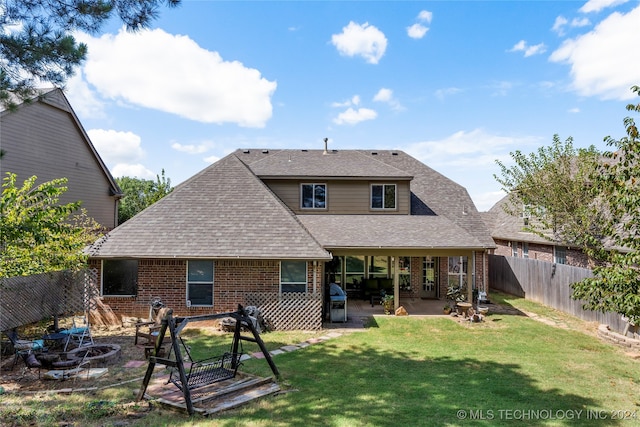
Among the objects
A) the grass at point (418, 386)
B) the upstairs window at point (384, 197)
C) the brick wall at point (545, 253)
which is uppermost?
the upstairs window at point (384, 197)

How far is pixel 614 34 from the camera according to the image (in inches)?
355

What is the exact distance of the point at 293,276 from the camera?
44.5ft

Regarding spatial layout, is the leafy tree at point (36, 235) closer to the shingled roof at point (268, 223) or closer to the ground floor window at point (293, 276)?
the shingled roof at point (268, 223)

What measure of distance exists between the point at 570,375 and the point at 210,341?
9922mm

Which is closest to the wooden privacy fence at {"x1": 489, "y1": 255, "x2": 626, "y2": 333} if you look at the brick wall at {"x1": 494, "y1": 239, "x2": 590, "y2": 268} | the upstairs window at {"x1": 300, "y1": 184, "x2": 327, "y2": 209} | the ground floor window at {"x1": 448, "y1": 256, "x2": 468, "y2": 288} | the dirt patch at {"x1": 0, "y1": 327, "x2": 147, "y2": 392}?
the brick wall at {"x1": 494, "y1": 239, "x2": 590, "y2": 268}

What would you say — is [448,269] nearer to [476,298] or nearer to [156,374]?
[476,298]

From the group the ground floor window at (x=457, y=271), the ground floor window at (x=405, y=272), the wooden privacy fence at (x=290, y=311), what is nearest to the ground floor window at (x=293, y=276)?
the wooden privacy fence at (x=290, y=311)

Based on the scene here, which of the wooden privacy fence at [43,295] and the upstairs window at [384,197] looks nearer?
the wooden privacy fence at [43,295]

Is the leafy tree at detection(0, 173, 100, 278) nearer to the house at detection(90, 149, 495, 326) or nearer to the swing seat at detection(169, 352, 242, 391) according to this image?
the house at detection(90, 149, 495, 326)

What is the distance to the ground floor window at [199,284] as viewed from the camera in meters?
13.4

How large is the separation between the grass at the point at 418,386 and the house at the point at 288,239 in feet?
6.95

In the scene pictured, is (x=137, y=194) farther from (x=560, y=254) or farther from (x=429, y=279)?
(x=560, y=254)

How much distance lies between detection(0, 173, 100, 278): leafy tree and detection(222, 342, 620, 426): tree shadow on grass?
6.63m

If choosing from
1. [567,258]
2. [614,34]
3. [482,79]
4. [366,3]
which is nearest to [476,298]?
[567,258]
